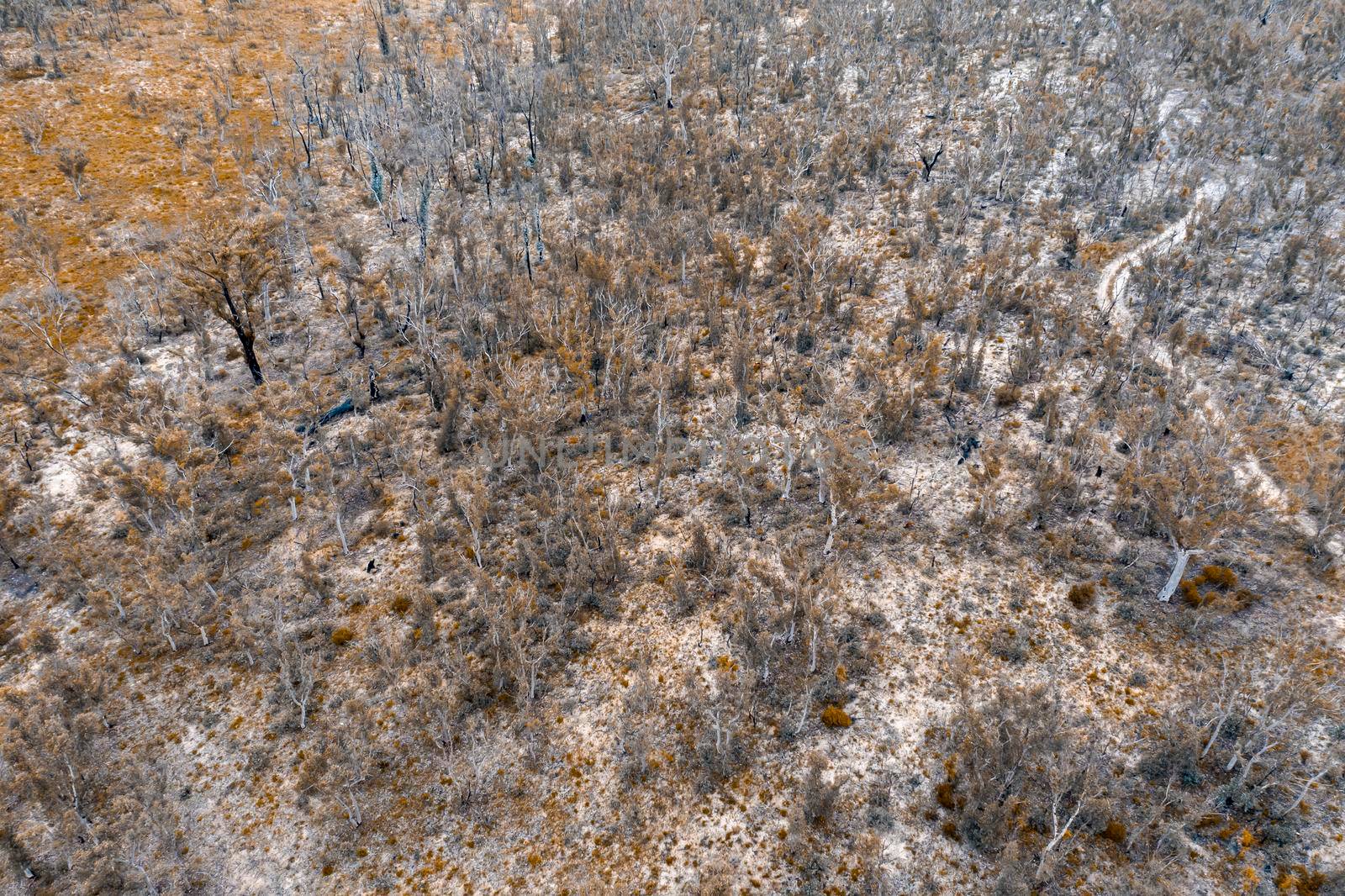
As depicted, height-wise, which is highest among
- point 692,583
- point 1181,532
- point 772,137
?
point 772,137

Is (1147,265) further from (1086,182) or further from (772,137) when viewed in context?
(772,137)

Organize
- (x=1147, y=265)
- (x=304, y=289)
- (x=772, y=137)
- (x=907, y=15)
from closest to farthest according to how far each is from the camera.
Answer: (x=1147, y=265)
(x=304, y=289)
(x=772, y=137)
(x=907, y=15)

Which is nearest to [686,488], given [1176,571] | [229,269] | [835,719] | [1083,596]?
[835,719]

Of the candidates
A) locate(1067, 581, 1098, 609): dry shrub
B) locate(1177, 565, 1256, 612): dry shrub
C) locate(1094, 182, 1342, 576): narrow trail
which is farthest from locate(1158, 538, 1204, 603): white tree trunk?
locate(1094, 182, 1342, 576): narrow trail

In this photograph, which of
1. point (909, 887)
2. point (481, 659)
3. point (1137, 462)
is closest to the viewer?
point (909, 887)

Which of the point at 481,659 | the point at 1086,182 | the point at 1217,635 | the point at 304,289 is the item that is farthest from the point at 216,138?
the point at 1217,635

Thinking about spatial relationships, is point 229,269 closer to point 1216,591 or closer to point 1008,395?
point 1008,395

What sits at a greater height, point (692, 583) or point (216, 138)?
point (216, 138)

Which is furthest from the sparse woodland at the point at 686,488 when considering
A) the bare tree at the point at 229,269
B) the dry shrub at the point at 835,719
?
the bare tree at the point at 229,269

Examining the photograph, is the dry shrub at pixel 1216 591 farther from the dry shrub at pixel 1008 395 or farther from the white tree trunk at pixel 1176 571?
the dry shrub at pixel 1008 395
